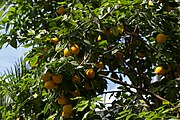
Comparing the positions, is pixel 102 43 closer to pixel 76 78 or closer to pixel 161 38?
pixel 76 78

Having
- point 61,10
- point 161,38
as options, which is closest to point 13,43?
point 61,10

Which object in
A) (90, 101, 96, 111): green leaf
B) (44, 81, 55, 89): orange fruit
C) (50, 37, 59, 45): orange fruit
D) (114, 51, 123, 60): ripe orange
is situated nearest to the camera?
(90, 101, 96, 111): green leaf

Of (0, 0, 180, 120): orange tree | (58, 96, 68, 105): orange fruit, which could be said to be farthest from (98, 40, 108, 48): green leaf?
(58, 96, 68, 105): orange fruit

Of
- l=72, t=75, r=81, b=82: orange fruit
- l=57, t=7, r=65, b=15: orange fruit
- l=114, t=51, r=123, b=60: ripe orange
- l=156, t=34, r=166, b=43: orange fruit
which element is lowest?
l=72, t=75, r=81, b=82: orange fruit

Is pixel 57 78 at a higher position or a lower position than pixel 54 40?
lower

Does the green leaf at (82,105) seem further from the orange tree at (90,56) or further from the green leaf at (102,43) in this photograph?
the green leaf at (102,43)

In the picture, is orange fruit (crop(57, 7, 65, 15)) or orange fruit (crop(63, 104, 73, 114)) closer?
orange fruit (crop(63, 104, 73, 114))

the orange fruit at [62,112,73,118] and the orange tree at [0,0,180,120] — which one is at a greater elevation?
the orange tree at [0,0,180,120]

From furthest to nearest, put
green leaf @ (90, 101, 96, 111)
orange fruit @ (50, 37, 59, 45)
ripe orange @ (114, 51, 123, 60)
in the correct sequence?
ripe orange @ (114, 51, 123, 60) < orange fruit @ (50, 37, 59, 45) < green leaf @ (90, 101, 96, 111)

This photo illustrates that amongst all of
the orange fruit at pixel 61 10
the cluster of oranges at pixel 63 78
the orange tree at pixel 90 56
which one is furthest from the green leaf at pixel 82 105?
the orange fruit at pixel 61 10

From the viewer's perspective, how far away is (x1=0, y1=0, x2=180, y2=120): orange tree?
→ 6.73 feet

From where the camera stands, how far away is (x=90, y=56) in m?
2.08

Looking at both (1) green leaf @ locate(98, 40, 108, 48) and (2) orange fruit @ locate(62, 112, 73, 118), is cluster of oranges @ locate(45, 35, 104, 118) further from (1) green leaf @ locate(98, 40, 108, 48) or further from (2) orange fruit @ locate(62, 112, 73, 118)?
(1) green leaf @ locate(98, 40, 108, 48)

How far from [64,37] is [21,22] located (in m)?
0.64
